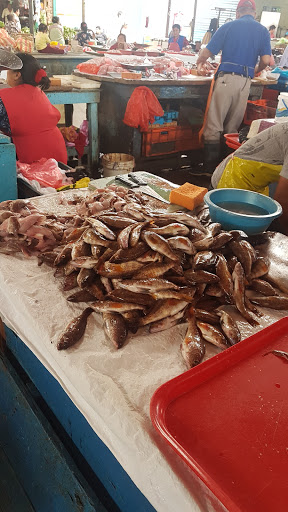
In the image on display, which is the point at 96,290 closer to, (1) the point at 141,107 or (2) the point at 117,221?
(2) the point at 117,221

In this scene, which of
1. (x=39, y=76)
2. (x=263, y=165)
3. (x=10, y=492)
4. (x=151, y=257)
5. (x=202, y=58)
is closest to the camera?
(x=151, y=257)

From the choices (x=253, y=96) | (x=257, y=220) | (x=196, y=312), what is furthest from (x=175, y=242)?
(x=253, y=96)

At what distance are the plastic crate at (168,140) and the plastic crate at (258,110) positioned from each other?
116 centimetres

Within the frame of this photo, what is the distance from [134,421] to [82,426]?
393 millimetres

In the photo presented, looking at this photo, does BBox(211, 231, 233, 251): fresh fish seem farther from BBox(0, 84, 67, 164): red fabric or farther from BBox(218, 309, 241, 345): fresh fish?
BBox(0, 84, 67, 164): red fabric

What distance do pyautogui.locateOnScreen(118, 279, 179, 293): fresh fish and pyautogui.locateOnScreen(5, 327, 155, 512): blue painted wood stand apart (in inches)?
21.5

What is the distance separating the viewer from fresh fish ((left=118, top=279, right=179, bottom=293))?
1689 millimetres

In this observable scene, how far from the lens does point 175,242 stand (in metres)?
1.84

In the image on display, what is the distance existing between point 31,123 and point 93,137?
1833 mm

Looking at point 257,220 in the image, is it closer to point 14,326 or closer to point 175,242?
Answer: point 175,242

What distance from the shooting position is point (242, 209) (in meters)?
2.62

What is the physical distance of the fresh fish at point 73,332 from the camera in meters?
1.58

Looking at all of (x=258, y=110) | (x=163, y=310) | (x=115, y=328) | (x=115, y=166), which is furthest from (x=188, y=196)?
(x=258, y=110)

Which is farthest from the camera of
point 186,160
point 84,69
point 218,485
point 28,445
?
point 186,160
